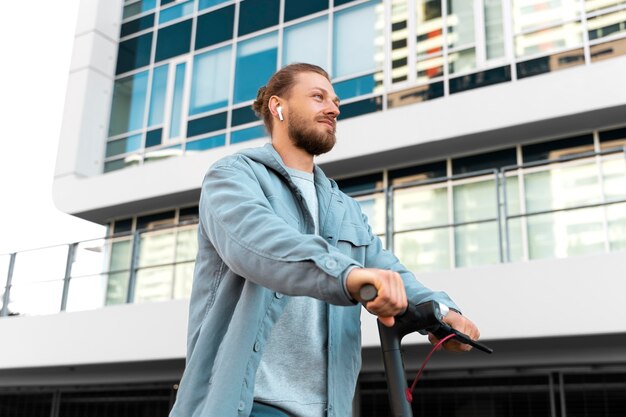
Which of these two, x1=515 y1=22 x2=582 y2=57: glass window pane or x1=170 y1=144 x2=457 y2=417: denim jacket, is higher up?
x1=515 y1=22 x2=582 y2=57: glass window pane

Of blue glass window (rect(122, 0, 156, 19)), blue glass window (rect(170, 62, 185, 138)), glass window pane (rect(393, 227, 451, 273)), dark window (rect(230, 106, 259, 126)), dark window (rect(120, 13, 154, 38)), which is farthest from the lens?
blue glass window (rect(122, 0, 156, 19))

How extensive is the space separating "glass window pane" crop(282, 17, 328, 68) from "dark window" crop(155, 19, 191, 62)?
2.38 metres

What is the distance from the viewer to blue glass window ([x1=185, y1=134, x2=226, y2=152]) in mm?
12789

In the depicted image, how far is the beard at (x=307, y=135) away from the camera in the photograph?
217cm

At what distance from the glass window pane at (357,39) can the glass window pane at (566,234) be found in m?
3.92

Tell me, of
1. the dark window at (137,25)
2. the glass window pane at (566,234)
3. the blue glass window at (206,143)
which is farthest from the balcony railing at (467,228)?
the dark window at (137,25)

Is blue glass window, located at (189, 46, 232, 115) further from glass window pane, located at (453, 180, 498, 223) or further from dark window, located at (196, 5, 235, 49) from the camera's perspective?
glass window pane, located at (453, 180, 498, 223)

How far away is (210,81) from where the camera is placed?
13445 millimetres

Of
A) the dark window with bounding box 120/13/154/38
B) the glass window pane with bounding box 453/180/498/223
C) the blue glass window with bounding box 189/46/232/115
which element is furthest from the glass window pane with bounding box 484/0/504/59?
the dark window with bounding box 120/13/154/38

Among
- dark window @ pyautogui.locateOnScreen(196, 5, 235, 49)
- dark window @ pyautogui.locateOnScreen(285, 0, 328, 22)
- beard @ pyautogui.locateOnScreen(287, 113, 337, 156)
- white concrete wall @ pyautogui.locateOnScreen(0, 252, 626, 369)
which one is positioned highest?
dark window @ pyautogui.locateOnScreen(196, 5, 235, 49)

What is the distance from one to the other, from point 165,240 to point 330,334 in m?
10.9

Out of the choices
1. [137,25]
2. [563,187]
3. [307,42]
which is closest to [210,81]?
[307,42]

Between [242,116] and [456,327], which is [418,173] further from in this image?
[456,327]

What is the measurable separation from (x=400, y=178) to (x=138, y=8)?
7479mm
